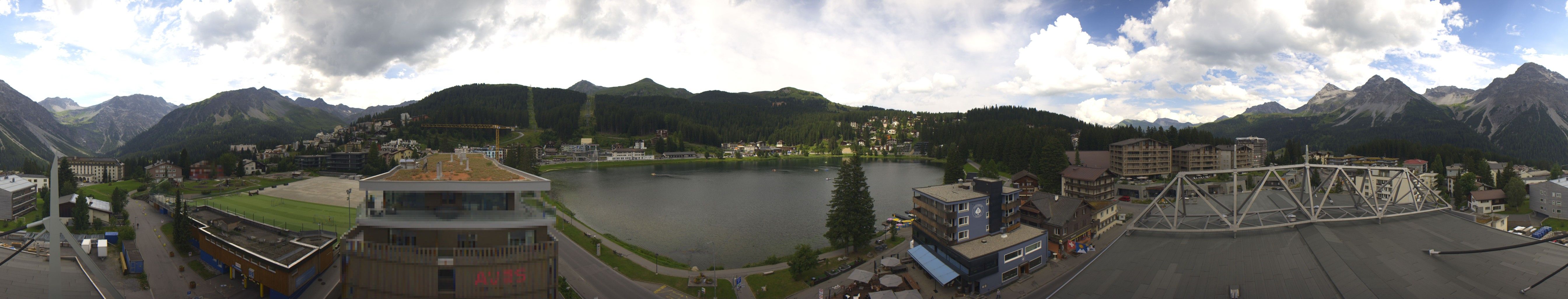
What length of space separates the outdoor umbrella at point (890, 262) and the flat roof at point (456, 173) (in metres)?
10.8

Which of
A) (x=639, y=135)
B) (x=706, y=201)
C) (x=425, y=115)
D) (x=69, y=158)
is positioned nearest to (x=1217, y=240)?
(x=706, y=201)

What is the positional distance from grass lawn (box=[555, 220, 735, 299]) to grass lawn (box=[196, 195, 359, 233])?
872cm

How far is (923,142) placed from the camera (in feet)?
303

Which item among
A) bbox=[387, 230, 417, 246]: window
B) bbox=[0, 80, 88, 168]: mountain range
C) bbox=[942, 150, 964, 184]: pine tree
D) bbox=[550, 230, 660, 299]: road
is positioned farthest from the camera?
bbox=[942, 150, 964, 184]: pine tree

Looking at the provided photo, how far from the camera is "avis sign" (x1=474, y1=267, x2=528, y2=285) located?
805 cm

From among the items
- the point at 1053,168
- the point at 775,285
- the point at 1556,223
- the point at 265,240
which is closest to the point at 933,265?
the point at 775,285

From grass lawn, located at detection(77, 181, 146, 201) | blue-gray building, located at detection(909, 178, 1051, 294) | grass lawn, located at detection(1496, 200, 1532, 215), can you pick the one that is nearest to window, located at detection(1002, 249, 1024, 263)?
blue-gray building, located at detection(909, 178, 1051, 294)

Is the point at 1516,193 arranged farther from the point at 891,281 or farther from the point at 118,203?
the point at 118,203

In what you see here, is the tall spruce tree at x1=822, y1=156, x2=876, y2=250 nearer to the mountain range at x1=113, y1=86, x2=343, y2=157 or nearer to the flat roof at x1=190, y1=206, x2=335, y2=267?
the flat roof at x1=190, y1=206, x2=335, y2=267

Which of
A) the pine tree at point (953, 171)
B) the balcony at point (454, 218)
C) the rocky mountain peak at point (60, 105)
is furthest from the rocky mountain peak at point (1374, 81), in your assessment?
the rocky mountain peak at point (60, 105)

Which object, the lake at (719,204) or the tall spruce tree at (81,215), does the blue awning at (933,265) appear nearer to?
the lake at (719,204)

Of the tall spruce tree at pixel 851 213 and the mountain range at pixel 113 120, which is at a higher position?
the mountain range at pixel 113 120

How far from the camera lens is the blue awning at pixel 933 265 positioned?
14.3 m

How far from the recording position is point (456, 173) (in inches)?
366
